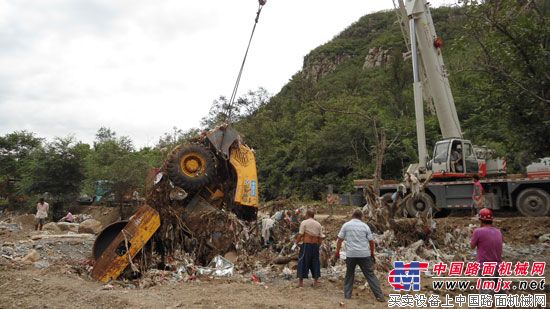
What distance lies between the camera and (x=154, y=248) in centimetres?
768

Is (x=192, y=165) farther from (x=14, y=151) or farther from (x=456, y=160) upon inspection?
(x=14, y=151)

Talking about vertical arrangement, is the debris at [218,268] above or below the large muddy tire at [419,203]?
below

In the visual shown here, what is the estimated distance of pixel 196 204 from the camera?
8.21 metres

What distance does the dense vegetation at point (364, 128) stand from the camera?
771cm

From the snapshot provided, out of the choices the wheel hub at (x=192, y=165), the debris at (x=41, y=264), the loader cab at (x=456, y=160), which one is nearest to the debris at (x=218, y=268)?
the wheel hub at (x=192, y=165)

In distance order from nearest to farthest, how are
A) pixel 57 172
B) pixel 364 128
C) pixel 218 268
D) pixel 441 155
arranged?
pixel 218 268 → pixel 441 155 → pixel 57 172 → pixel 364 128

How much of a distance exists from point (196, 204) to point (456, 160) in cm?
912

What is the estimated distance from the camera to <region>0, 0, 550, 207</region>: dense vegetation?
7.71 m

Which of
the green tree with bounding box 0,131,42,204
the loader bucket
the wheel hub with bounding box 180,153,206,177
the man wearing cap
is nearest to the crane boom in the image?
the wheel hub with bounding box 180,153,206,177

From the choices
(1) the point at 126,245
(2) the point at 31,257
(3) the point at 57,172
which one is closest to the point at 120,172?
(3) the point at 57,172

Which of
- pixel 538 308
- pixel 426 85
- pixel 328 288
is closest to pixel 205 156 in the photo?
pixel 328 288

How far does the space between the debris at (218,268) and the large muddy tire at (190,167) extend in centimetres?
145

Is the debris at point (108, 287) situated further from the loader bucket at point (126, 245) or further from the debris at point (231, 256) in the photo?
the debris at point (231, 256)

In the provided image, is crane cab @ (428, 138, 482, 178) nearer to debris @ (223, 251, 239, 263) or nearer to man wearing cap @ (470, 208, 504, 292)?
debris @ (223, 251, 239, 263)
